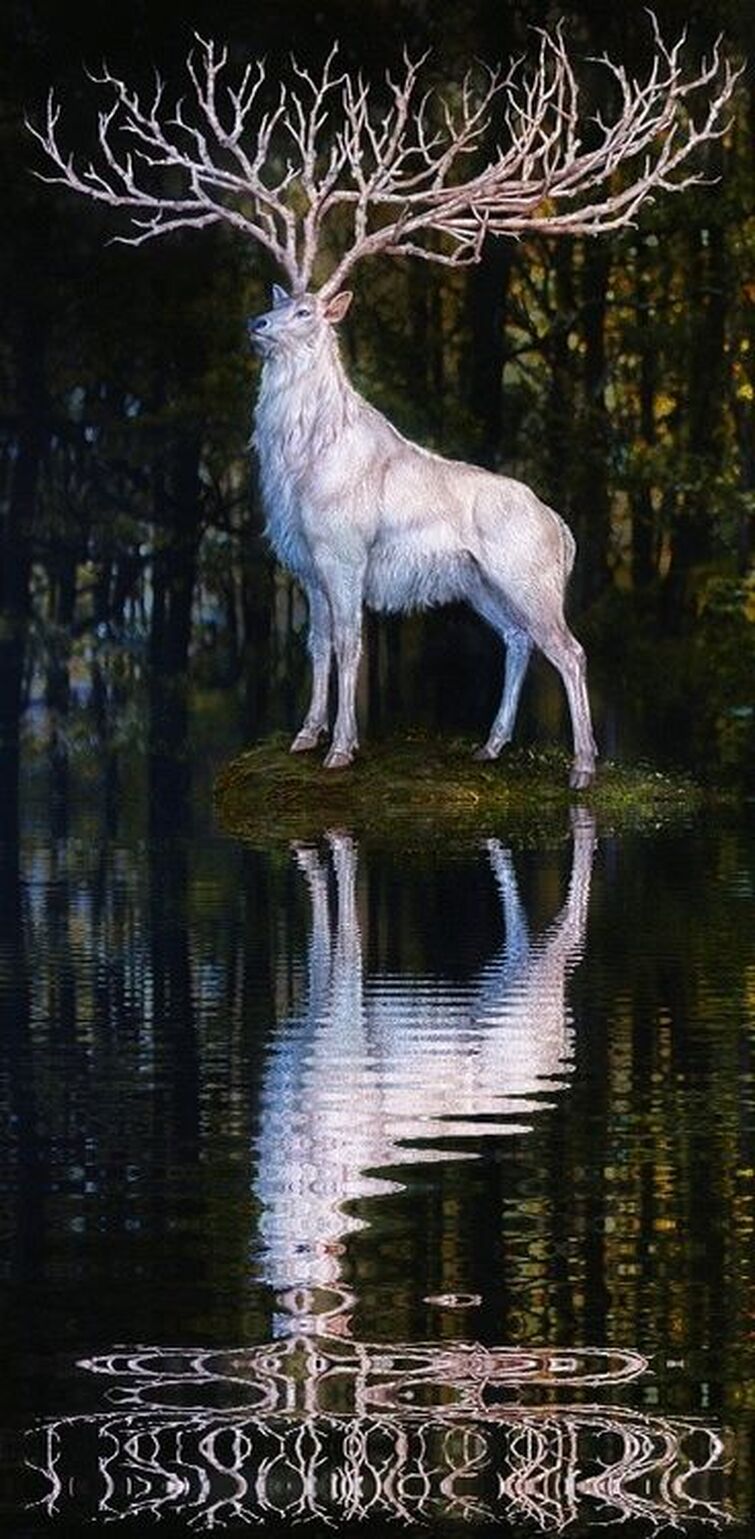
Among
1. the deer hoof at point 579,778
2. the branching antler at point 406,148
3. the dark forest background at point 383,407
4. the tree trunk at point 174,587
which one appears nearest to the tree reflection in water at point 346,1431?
the deer hoof at point 579,778

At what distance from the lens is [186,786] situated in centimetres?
2531

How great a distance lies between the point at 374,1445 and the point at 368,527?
48.7 feet

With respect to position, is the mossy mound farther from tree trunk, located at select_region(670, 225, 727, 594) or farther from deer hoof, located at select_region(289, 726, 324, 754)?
tree trunk, located at select_region(670, 225, 727, 594)

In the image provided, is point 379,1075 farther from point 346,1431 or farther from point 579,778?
point 579,778

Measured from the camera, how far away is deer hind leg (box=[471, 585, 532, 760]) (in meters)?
21.3

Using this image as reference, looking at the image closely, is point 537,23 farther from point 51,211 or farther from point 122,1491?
point 122,1491

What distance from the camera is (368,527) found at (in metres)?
20.4

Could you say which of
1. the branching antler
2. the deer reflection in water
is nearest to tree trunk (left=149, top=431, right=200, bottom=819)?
the branching antler

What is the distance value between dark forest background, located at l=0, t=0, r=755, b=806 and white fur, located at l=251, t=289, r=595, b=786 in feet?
13.0

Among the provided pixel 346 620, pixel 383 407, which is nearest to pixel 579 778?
pixel 346 620

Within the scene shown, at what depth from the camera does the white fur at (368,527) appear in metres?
20.3

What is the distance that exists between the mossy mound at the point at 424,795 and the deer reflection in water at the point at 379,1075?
578 cm

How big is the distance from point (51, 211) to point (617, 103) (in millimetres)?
4419

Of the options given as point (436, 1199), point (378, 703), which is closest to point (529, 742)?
point (378, 703)
